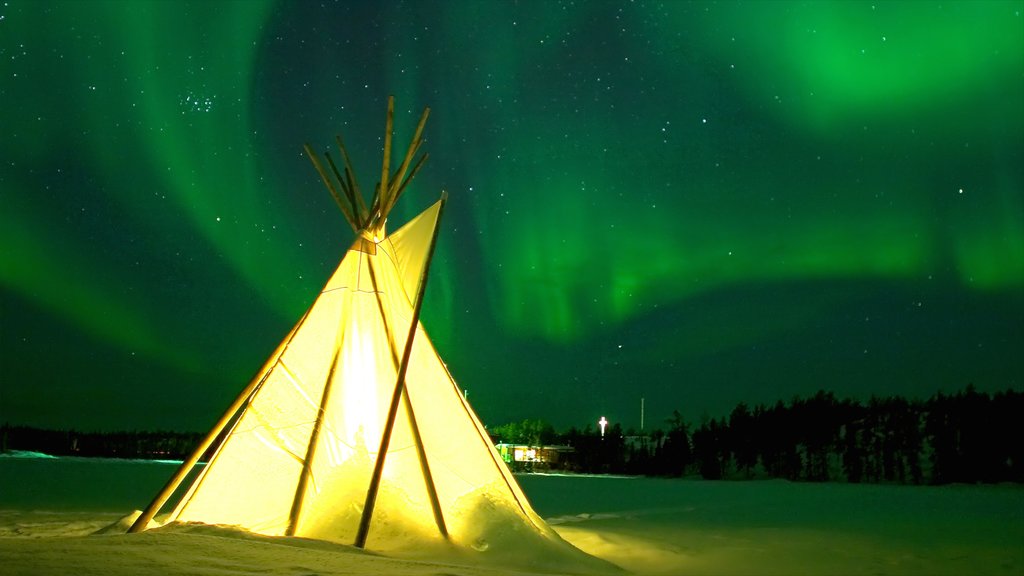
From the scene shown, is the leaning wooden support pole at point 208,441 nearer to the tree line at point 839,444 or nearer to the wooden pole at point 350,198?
the wooden pole at point 350,198

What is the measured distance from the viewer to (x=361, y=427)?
23.7 feet

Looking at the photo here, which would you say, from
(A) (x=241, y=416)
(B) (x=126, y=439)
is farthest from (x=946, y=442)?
(B) (x=126, y=439)

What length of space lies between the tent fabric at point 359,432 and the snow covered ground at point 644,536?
0.96 metres

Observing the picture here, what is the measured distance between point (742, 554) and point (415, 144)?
15.6 feet

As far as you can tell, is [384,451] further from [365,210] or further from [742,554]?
[742,554]

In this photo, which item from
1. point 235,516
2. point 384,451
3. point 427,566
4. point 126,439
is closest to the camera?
point 427,566

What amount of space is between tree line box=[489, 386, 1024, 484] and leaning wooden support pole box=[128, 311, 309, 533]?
69.9 feet

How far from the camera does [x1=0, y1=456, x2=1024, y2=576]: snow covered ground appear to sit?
12.4ft

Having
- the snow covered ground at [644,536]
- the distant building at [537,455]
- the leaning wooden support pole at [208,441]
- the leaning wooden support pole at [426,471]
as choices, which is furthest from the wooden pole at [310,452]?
the distant building at [537,455]

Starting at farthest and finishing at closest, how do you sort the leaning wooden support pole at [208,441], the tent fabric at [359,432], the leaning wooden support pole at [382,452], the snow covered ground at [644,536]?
the tent fabric at [359,432]
the leaning wooden support pole at [208,441]
the leaning wooden support pole at [382,452]
the snow covered ground at [644,536]

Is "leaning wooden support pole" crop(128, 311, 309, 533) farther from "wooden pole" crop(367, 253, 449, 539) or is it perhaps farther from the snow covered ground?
"wooden pole" crop(367, 253, 449, 539)

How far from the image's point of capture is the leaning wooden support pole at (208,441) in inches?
241

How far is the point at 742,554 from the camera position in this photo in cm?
728

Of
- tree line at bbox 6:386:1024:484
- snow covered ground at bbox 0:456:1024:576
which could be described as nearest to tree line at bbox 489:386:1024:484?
tree line at bbox 6:386:1024:484
